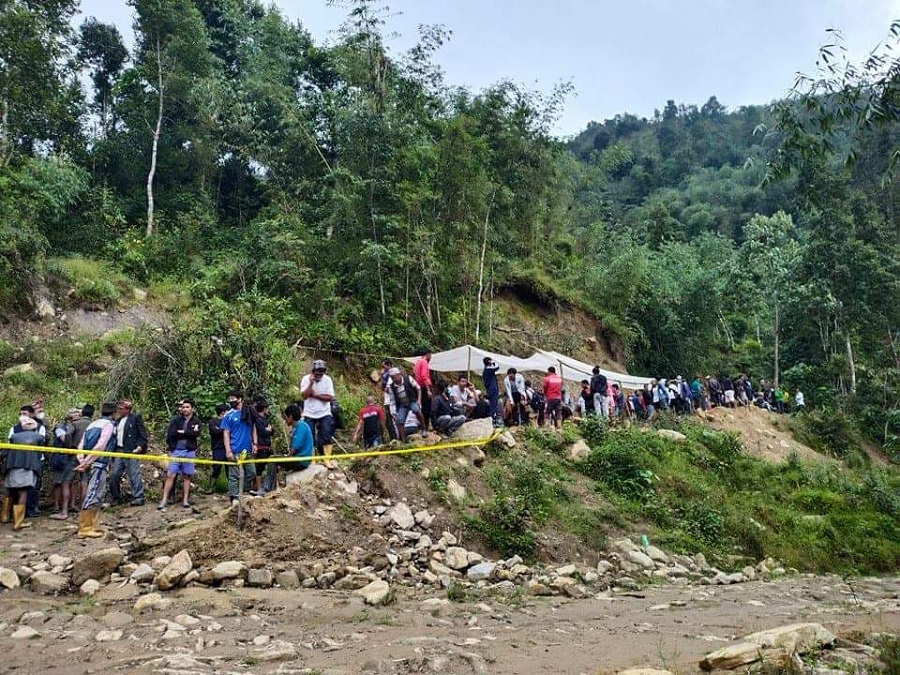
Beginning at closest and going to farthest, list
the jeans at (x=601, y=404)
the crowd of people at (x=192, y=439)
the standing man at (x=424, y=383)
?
the crowd of people at (x=192, y=439) → the standing man at (x=424, y=383) → the jeans at (x=601, y=404)

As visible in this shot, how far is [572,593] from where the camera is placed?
6.95 metres

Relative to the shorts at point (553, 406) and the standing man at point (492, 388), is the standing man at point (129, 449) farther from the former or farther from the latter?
the shorts at point (553, 406)

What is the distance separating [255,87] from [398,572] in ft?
70.1

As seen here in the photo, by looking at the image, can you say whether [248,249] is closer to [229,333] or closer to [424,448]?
[229,333]

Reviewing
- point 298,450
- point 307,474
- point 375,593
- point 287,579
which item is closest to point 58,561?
point 287,579

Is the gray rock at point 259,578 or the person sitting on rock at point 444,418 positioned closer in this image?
the gray rock at point 259,578

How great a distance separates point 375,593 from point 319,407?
11.9 feet

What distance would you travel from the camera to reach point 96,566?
608 cm

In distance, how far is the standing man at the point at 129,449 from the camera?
854cm

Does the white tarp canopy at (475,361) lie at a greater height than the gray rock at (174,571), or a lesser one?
greater

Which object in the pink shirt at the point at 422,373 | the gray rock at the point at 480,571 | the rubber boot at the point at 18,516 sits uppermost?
the pink shirt at the point at 422,373

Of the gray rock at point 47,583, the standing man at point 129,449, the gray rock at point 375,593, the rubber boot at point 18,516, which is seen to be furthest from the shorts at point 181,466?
the gray rock at point 375,593

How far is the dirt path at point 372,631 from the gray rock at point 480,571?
0.84 m

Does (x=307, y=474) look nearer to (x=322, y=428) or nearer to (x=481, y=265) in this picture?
(x=322, y=428)
